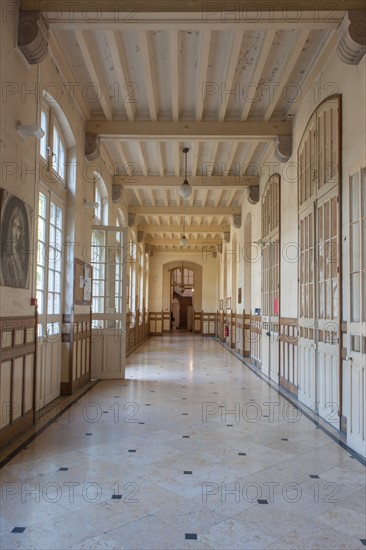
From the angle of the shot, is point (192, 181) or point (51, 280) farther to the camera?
point (192, 181)

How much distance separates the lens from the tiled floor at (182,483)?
265 cm

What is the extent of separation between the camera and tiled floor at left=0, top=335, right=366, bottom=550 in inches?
104

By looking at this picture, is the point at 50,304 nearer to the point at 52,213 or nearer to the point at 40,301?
the point at 40,301

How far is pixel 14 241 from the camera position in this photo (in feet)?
13.9

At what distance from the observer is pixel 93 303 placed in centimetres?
833

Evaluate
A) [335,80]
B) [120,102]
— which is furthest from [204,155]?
[335,80]

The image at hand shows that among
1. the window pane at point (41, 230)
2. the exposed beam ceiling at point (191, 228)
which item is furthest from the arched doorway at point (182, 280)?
the window pane at point (41, 230)

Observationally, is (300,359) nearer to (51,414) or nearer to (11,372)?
(51,414)

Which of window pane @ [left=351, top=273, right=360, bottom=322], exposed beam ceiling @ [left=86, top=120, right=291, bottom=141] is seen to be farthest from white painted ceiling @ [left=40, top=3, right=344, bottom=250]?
window pane @ [left=351, top=273, right=360, bottom=322]

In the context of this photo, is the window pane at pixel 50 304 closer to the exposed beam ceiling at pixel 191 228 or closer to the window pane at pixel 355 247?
the window pane at pixel 355 247

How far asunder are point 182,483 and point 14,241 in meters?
2.64

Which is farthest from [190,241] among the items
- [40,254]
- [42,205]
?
[40,254]

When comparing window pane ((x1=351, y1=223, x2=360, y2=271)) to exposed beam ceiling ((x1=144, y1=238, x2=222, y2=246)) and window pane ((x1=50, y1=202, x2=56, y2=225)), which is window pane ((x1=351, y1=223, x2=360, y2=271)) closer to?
window pane ((x1=50, y1=202, x2=56, y2=225))

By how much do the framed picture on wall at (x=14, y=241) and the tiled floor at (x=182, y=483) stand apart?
5.34ft
